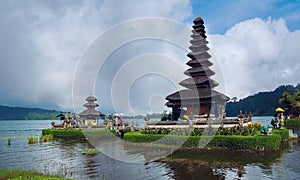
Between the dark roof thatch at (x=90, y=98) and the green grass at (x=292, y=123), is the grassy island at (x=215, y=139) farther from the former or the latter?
the green grass at (x=292, y=123)

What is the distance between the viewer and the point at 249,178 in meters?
14.5

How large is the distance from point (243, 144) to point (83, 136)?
2617 centimetres

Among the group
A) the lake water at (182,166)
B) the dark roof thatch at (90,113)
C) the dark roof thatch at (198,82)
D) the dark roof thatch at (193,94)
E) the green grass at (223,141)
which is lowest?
the lake water at (182,166)

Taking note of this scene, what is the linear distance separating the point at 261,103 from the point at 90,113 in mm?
120327

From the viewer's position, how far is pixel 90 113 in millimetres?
56344

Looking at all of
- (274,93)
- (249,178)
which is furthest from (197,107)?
(274,93)

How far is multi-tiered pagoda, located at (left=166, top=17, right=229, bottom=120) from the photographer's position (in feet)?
115

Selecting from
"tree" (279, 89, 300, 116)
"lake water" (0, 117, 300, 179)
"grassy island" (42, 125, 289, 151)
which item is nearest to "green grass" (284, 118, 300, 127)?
"tree" (279, 89, 300, 116)

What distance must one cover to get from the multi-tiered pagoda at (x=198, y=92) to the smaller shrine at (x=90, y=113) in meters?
24.4

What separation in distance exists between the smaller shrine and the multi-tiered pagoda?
80.0 feet

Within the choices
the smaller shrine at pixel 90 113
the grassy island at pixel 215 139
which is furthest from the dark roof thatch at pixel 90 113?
the grassy island at pixel 215 139

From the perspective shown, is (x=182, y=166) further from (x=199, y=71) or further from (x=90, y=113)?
(x=90, y=113)

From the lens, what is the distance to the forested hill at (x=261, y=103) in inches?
5545

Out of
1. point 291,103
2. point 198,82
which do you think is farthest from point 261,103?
point 198,82
